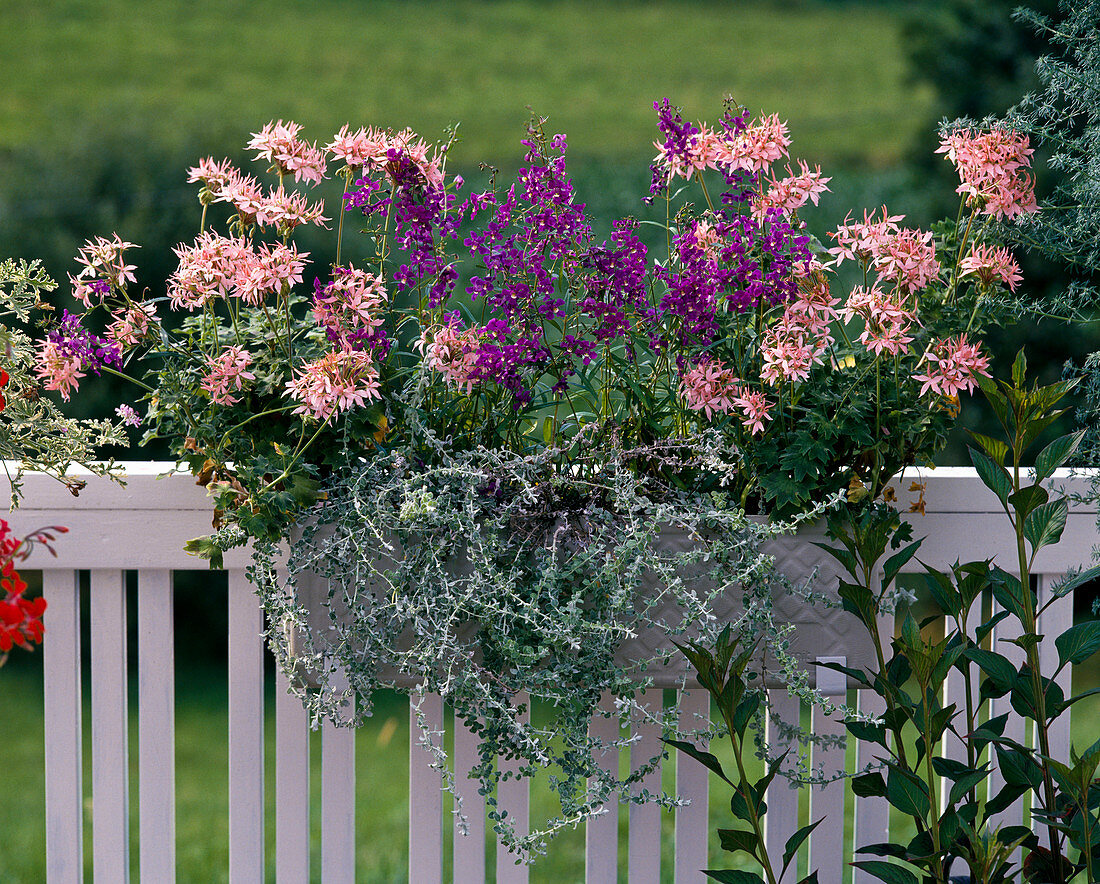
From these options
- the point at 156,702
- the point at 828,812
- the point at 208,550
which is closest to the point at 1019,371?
the point at 828,812

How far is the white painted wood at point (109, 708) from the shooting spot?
1354mm

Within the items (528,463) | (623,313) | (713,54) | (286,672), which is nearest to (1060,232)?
(623,313)

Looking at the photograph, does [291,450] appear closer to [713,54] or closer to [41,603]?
[41,603]

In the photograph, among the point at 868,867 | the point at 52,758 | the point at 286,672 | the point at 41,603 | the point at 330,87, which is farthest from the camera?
the point at 330,87

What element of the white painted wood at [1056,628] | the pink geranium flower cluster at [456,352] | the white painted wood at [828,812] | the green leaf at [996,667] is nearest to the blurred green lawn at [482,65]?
the white painted wood at [1056,628]

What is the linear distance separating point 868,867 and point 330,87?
22.9 ft

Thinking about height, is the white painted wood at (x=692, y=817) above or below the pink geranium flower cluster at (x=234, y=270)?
below

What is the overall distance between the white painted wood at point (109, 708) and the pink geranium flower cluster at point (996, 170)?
115 centimetres

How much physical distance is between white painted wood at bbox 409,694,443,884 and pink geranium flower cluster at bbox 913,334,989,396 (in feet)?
2.42

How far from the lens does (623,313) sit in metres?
1.12

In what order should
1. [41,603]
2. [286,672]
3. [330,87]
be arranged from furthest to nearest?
1. [330,87]
2. [286,672]
3. [41,603]

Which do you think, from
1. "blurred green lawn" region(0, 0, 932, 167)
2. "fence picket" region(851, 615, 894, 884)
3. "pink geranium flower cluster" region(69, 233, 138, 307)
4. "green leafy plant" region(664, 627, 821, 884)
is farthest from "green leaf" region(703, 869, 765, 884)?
"blurred green lawn" region(0, 0, 932, 167)

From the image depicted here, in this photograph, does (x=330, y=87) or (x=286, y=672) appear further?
(x=330, y=87)

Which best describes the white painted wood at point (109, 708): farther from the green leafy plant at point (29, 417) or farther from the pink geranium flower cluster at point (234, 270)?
the pink geranium flower cluster at point (234, 270)
